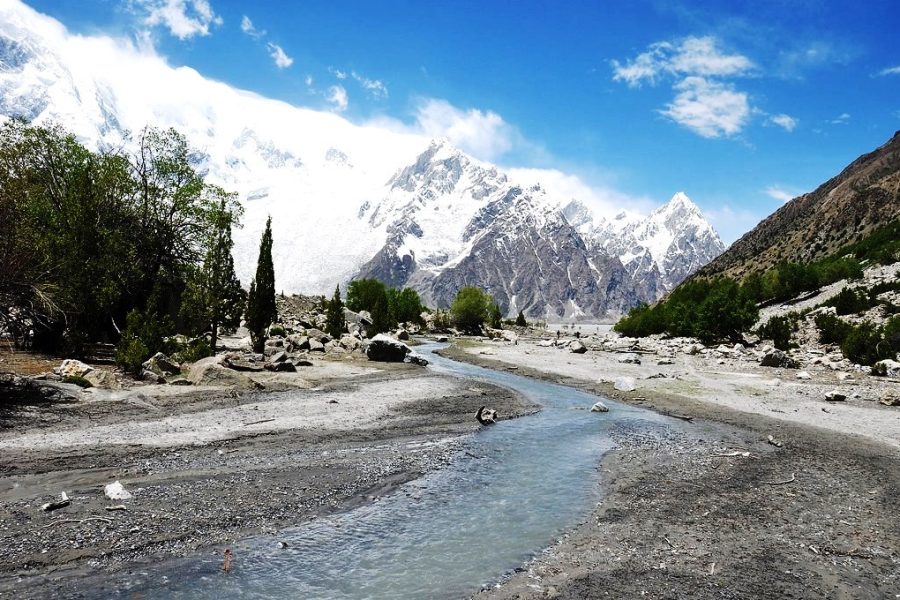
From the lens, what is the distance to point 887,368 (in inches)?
1352

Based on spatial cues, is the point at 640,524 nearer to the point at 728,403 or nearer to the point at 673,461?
the point at 673,461

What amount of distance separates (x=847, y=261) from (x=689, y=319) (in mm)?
30309

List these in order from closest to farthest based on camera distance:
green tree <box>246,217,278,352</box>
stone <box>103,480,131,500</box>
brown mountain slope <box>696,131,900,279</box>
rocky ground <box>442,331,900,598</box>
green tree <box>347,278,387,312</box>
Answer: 1. rocky ground <box>442,331,900,598</box>
2. stone <box>103,480,131,500</box>
3. green tree <box>246,217,278,352</box>
4. green tree <box>347,278,387,312</box>
5. brown mountain slope <box>696,131,900,279</box>

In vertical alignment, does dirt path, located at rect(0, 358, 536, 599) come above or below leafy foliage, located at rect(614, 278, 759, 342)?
below

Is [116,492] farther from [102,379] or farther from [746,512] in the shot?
[102,379]

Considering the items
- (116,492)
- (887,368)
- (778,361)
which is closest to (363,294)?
(778,361)

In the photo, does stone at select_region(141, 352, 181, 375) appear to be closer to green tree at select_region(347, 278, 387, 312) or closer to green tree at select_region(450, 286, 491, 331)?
green tree at select_region(347, 278, 387, 312)

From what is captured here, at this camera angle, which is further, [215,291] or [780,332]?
[780,332]

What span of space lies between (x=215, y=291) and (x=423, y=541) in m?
34.0

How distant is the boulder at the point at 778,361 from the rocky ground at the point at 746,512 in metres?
13.7

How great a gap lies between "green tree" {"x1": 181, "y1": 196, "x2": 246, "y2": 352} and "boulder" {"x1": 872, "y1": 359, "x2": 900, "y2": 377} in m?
47.1

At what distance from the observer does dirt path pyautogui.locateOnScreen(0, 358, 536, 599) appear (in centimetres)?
951

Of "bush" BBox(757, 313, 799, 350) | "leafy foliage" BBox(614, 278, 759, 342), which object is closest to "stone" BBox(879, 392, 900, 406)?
"bush" BBox(757, 313, 799, 350)

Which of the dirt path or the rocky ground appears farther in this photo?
the dirt path
